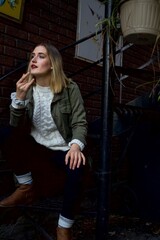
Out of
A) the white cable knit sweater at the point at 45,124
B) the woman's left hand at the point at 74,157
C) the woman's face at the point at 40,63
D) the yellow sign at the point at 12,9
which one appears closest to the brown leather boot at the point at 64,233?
the woman's left hand at the point at 74,157

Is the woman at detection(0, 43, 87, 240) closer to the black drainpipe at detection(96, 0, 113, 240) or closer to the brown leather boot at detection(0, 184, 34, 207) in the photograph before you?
the brown leather boot at detection(0, 184, 34, 207)

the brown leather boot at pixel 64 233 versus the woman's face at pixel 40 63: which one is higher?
the woman's face at pixel 40 63

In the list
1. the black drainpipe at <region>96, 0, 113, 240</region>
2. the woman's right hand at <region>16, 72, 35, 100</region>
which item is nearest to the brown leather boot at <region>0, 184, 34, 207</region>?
the black drainpipe at <region>96, 0, 113, 240</region>

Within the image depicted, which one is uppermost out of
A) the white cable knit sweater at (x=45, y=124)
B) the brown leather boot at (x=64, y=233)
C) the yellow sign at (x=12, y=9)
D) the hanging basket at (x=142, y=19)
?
the yellow sign at (x=12, y=9)

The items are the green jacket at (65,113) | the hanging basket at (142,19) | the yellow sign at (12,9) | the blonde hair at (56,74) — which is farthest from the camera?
the yellow sign at (12,9)

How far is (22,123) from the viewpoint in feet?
7.48

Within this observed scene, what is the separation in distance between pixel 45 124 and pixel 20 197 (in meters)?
0.53

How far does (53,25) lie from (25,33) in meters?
0.50

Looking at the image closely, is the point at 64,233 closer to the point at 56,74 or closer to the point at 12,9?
the point at 56,74

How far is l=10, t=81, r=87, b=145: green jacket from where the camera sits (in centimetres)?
225

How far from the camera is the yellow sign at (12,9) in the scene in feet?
10.5

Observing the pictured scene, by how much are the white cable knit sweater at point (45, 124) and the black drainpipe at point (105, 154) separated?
0.98ft

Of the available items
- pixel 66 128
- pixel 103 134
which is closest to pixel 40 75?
pixel 66 128

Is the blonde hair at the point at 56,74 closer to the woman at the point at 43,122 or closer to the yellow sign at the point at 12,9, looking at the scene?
the woman at the point at 43,122
